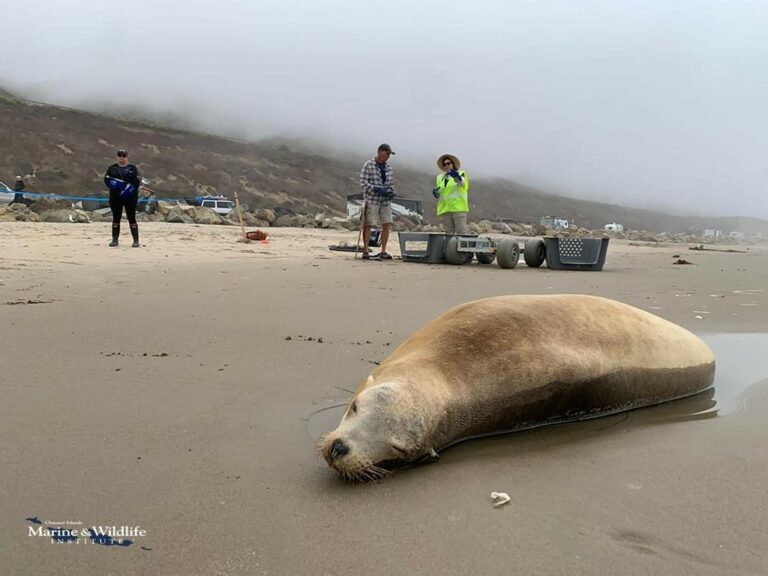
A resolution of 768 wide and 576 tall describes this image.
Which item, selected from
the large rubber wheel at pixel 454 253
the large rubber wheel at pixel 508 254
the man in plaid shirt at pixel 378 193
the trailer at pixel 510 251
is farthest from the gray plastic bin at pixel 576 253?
the man in plaid shirt at pixel 378 193

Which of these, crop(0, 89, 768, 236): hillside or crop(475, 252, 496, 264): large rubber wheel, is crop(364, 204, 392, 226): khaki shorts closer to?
crop(475, 252, 496, 264): large rubber wheel

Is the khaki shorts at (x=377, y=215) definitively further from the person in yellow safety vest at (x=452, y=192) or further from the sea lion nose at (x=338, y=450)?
the sea lion nose at (x=338, y=450)

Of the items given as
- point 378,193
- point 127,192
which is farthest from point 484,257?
point 127,192

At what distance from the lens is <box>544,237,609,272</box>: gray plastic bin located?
960 centimetres

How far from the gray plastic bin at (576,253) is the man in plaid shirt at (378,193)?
2.59 metres

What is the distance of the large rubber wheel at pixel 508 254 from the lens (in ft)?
31.2

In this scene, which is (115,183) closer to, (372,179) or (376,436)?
(372,179)

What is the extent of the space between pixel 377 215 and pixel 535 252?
2.73 m

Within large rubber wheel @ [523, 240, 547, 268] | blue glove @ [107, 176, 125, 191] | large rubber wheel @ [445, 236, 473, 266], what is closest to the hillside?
blue glove @ [107, 176, 125, 191]

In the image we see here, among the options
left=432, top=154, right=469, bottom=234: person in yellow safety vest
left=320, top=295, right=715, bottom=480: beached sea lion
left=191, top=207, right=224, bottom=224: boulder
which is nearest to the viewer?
left=320, top=295, right=715, bottom=480: beached sea lion

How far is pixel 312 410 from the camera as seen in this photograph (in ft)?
8.91

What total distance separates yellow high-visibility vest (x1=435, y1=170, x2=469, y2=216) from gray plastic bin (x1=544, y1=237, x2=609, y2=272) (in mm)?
1775

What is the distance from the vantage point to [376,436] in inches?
83.3

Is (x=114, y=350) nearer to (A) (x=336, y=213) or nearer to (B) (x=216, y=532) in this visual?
(B) (x=216, y=532)
